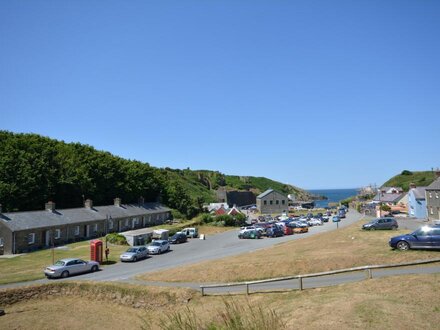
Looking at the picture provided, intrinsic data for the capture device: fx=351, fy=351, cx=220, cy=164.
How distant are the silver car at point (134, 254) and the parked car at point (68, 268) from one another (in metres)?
4.42

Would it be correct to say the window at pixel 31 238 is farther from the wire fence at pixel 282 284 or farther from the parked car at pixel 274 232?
the parked car at pixel 274 232

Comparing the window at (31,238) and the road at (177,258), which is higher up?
the window at (31,238)

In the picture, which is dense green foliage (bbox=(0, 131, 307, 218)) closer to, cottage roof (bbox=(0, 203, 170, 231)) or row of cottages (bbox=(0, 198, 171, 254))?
row of cottages (bbox=(0, 198, 171, 254))

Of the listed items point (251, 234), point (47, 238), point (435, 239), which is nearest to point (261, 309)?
point (435, 239)

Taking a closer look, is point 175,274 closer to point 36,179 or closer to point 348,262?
point 348,262

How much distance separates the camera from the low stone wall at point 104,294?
2366cm

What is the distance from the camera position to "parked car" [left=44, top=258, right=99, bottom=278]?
29.8 m

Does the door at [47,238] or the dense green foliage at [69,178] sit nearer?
the door at [47,238]

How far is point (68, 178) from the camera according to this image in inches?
2537

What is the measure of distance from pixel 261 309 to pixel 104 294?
72.8 ft

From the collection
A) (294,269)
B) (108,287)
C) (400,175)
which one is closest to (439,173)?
(294,269)

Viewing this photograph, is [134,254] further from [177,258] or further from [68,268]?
[68,268]

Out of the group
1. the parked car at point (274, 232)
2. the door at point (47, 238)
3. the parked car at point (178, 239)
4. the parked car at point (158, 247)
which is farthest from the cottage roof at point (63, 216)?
the parked car at point (274, 232)

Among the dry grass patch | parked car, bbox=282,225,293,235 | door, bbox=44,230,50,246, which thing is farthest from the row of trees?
the dry grass patch
